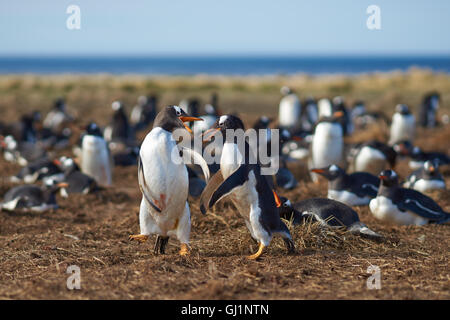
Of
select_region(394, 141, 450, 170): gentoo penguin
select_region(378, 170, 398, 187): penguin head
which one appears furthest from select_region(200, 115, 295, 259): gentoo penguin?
select_region(394, 141, 450, 170): gentoo penguin

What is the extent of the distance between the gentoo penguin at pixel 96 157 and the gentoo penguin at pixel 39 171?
1.71ft

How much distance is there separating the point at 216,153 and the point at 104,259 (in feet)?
12.8

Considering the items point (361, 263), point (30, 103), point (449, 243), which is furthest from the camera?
point (30, 103)

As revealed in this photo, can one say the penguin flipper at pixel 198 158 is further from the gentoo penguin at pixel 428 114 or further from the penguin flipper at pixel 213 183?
the gentoo penguin at pixel 428 114

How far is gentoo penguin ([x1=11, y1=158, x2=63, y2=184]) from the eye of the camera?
10466mm

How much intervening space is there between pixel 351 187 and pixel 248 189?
3522mm

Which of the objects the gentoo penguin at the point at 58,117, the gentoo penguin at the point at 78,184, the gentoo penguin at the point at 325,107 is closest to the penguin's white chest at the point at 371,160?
the gentoo penguin at the point at 78,184

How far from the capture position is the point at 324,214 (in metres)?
6.34

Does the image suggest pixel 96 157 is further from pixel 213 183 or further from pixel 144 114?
pixel 144 114

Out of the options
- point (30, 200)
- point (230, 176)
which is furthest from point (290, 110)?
point (230, 176)
